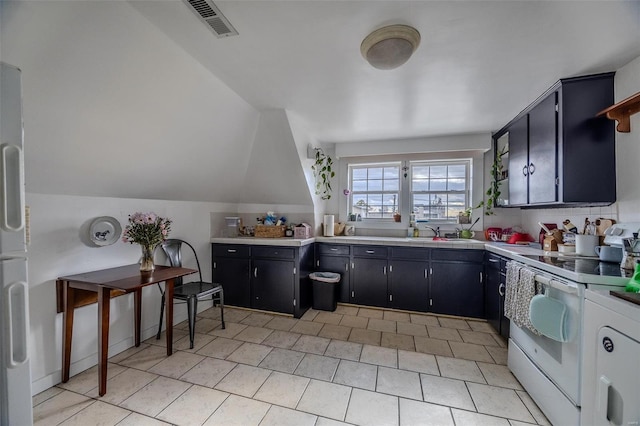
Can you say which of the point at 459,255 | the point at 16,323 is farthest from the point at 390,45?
the point at 459,255

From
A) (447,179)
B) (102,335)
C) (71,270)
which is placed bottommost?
(102,335)

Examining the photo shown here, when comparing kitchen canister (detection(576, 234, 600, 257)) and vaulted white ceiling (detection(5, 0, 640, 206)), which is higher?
vaulted white ceiling (detection(5, 0, 640, 206))

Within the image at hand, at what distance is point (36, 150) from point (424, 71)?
262 cm

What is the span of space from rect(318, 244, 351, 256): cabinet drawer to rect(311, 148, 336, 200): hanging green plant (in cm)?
78

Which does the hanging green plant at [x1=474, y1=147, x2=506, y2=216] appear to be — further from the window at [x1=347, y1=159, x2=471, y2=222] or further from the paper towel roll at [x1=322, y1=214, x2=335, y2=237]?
the paper towel roll at [x1=322, y1=214, x2=335, y2=237]

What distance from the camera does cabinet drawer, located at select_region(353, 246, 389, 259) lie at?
10.5 feet

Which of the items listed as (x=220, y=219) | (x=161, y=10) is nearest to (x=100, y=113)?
(x=161, y=10)

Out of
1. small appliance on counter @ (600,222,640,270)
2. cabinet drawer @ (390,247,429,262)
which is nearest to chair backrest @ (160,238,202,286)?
cabinet drawer @ (390,247,429,262)

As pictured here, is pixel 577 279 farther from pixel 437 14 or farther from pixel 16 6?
pixel 16 6

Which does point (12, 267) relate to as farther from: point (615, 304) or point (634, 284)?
point (634, 284)

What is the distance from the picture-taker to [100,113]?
1684mm

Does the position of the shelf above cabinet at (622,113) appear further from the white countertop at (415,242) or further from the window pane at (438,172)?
the window pane at (438,172)

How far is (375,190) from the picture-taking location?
3.96 metres

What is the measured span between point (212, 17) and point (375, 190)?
3.02 metres
